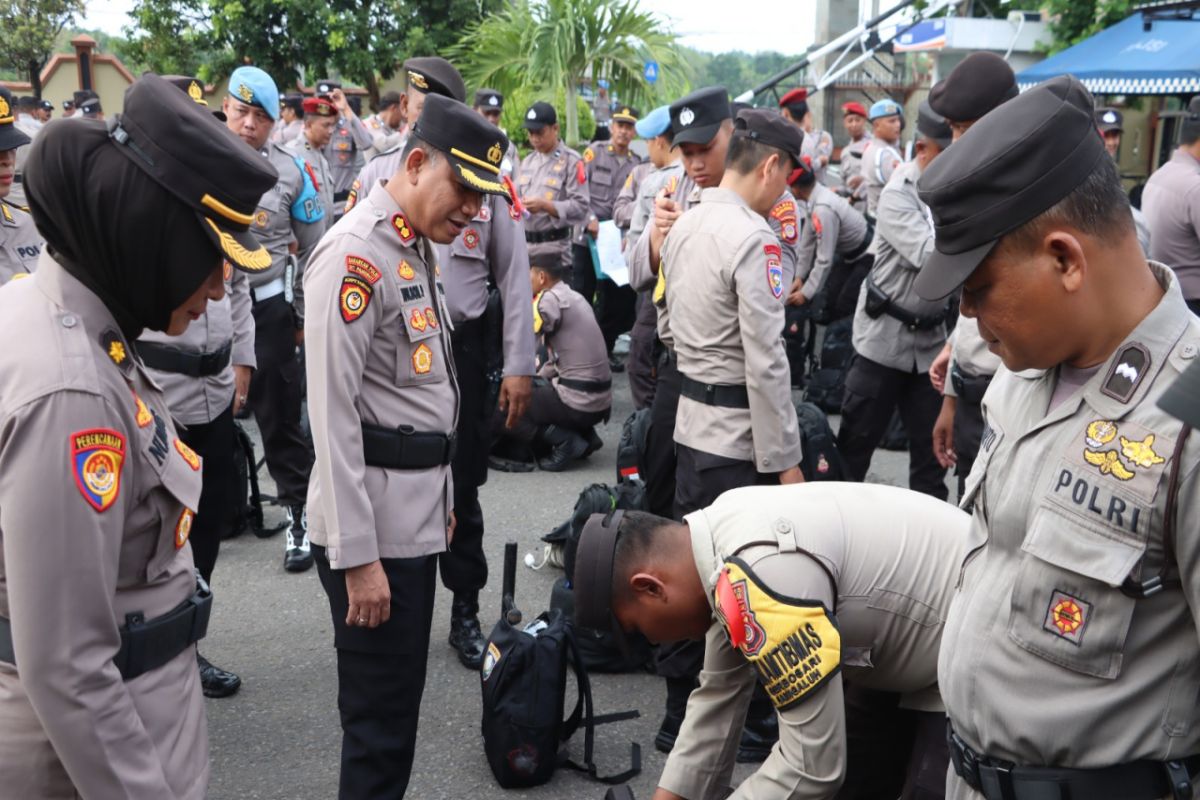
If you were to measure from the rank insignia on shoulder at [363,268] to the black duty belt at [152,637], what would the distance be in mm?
1002

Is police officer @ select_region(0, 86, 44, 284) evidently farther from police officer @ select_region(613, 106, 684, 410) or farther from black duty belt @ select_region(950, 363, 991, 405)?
police officer @ select_region(613, 106, 684, 410)

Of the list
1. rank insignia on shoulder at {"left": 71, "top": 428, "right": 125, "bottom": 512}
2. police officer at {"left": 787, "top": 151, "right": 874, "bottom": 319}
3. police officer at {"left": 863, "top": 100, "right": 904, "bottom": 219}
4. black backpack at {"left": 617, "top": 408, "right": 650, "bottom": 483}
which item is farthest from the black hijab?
police officer at {"left": 863, "top": 100, "right": 904, "bottom": 219}

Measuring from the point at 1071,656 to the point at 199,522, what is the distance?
9.83 ft

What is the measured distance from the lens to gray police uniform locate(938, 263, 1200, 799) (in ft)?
4.77

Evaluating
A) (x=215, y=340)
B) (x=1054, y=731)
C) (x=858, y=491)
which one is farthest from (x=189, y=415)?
(x=1054, y=731)

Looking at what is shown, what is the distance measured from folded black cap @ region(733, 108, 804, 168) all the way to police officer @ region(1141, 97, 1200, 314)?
2243 mm

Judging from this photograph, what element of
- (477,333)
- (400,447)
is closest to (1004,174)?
(400,447)

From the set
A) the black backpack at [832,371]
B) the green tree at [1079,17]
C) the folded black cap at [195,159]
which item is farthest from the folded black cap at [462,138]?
the green tree at [1079,17]

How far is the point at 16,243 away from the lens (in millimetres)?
3729

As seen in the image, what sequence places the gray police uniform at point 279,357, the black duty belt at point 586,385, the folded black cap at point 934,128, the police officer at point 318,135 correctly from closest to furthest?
the folded black cap at point 934,128, the gray police uniform at point 279,357, the black duty belt at point 586,385, the police officer at point 318,135

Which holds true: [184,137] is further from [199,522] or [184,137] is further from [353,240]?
[199,522]

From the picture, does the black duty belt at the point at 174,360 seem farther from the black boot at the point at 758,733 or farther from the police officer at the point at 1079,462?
the police officer at the point at 1079,462

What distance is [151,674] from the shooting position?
70.1 inches

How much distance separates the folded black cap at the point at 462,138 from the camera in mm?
2801
